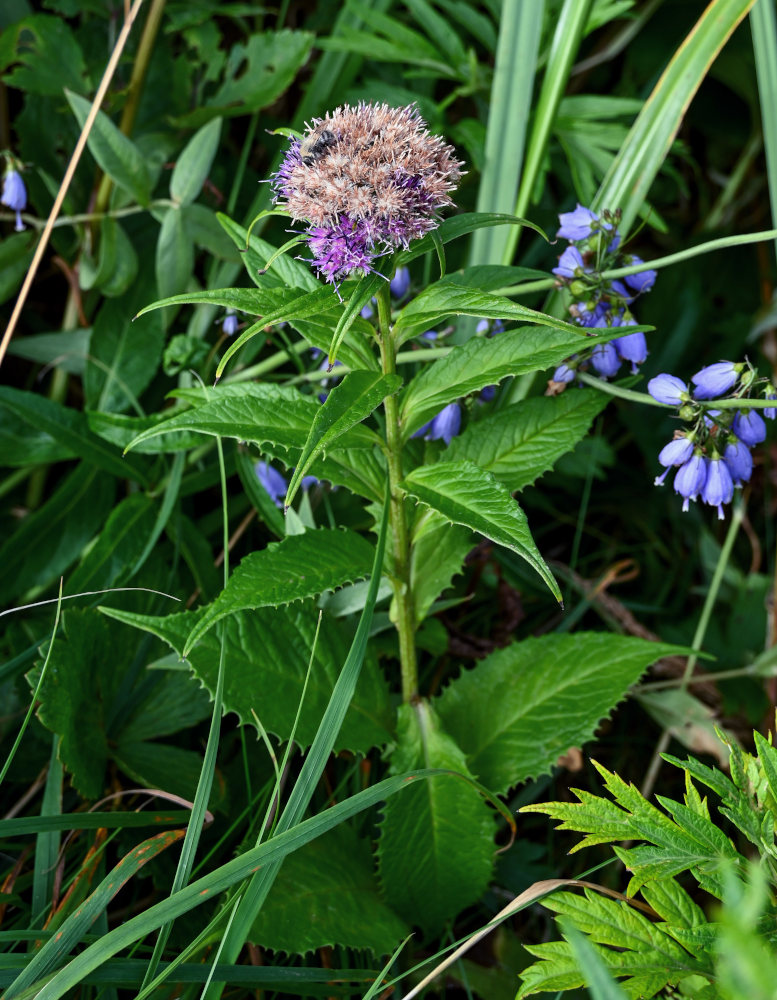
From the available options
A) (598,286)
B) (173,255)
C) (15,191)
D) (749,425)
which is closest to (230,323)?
(173,255)

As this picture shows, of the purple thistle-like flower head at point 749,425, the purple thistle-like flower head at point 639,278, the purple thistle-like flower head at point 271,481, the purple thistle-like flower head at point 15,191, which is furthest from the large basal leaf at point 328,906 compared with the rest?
the purple thistle-like flower head at point 15,191

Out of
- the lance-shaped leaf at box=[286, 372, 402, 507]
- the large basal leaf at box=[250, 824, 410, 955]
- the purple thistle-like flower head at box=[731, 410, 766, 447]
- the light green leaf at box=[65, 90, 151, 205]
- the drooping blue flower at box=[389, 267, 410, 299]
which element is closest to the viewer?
the lance-shaped leaf at box=[286, 372, 402, 507]

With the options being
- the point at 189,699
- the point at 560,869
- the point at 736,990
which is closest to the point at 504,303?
the point at 736,990

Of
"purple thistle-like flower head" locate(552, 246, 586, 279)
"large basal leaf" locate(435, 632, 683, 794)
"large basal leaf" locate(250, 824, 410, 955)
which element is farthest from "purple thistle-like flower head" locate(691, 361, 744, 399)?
"large basal leaf" locate(250, 824, 410, 955)

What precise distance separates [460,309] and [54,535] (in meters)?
0.94

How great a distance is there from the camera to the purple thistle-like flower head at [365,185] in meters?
0.74

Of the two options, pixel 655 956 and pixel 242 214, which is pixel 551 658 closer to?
pixel 655 956

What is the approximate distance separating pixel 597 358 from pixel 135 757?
85 cm

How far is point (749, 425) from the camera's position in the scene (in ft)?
3.55

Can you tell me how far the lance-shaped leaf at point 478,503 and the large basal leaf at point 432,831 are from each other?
1.12 feet

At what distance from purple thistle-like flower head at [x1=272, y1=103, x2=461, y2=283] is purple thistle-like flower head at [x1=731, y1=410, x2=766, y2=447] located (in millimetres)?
526

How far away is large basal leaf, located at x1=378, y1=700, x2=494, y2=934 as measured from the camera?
107 centimetres

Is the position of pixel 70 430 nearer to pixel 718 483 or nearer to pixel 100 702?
pixel 100 702

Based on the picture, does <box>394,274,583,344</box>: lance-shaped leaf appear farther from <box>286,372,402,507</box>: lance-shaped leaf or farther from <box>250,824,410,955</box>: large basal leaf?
<box>250,824,410,955</box>: large basal leaf
